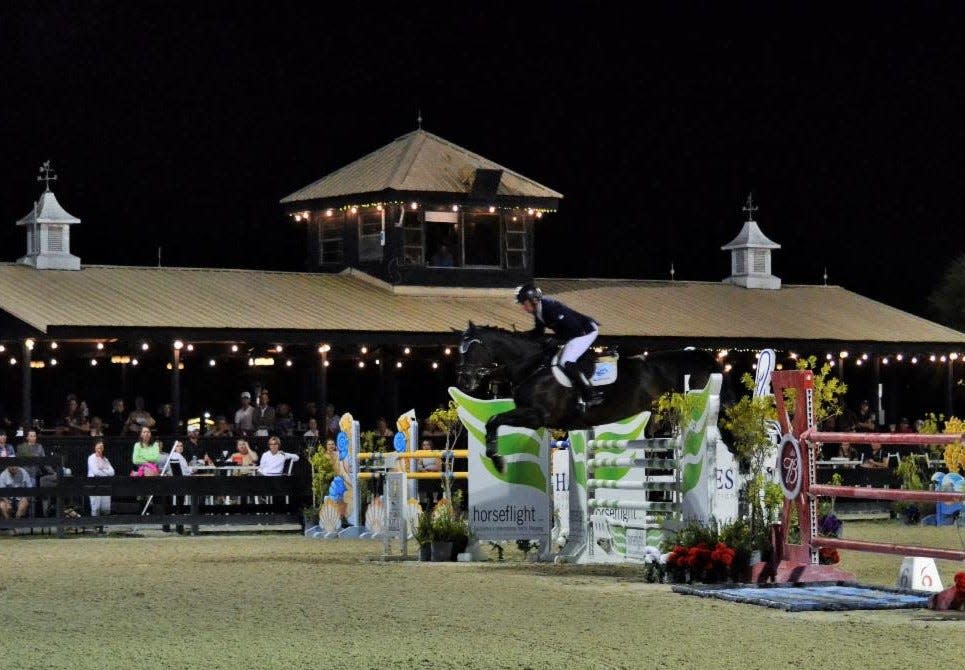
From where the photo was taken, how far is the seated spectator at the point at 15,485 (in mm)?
24625

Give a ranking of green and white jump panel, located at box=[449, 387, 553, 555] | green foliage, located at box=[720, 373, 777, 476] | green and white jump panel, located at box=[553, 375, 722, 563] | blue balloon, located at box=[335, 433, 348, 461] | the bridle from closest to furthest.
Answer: green foliage, located at box=[720, 373, 777, 476] → green and white jump panel, located at box=[553, 375, 722, 563] → green and white jump panel, located at box=[449, 387, 553, 555] → the bridle → blue balloon, located at box=[335, 433, 348, 461]

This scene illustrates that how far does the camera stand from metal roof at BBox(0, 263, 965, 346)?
32.5 m

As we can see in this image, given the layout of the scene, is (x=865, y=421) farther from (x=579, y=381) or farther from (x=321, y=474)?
→ (x=579, y=381)

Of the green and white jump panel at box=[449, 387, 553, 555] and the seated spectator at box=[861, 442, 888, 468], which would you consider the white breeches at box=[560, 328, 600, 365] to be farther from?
the seated spectator at box=[861, 442, 888, 468]

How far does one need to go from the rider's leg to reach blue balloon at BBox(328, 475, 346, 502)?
5397 mm

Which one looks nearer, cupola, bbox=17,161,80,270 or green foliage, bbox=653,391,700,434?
green foliage, bbox=653,391,700,434

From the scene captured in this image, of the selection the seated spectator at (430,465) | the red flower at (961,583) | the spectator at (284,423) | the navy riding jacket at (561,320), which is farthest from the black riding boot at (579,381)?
the spectator at (284,423)

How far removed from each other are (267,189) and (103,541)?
33565 mm

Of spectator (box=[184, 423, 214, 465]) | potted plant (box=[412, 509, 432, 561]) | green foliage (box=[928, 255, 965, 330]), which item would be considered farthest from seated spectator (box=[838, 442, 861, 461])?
green foliage (box=[928, 255, 965, 330])

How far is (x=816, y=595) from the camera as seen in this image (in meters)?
13.5

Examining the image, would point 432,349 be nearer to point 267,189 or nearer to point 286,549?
point 286,549

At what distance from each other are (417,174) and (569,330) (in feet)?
65.1

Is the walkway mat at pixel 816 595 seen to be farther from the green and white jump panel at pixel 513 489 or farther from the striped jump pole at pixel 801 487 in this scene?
the green and white jump panel at pixel 513 489

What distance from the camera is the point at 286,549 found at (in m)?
20.8
